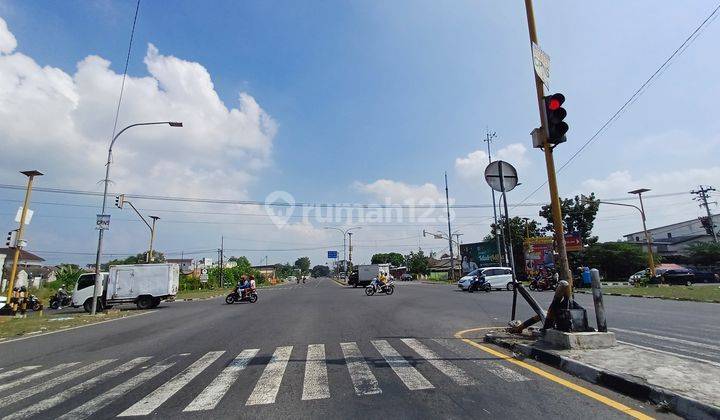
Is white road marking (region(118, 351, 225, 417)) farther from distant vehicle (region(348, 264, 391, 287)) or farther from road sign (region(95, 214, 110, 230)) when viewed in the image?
distant vehicle (region(348, 264, 391, 287))

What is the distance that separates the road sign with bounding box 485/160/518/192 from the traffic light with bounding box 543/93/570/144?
1.37 meters

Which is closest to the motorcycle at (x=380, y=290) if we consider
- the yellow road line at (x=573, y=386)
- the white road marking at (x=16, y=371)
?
the yellow road line at (x=573, y=386)

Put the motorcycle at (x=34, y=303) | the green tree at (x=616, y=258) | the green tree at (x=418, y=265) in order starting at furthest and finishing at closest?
the green tree at (x=418, y=265) → the green tree at (x=616, y=258) → the motorcycle at (x=34, y=303)

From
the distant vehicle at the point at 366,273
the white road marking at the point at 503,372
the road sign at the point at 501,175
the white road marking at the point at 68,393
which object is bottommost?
the white road marking at the point at 68,393

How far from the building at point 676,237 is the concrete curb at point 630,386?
51616 mm

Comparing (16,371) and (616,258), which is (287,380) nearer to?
(16,371)

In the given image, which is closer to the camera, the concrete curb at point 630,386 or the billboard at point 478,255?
the concrete curb at point 630,386

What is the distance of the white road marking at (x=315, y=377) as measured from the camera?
4.87 m

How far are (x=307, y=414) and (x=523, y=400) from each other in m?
2.35

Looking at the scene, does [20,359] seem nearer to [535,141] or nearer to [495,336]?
[495,336]

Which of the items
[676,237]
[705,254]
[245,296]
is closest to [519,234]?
[705,254]

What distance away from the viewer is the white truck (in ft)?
72.8

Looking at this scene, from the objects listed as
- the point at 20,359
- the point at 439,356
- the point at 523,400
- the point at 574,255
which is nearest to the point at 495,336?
the point at 439,356

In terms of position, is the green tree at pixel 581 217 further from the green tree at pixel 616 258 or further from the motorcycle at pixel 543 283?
the motorcycle at pixel 543 283
